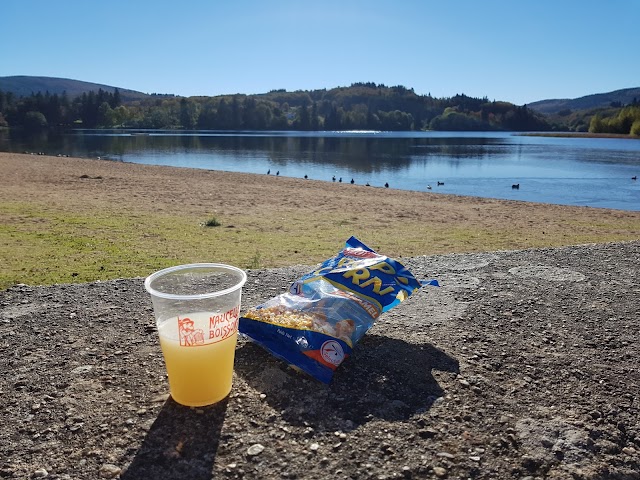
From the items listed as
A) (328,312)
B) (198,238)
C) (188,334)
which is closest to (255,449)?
(188,334)

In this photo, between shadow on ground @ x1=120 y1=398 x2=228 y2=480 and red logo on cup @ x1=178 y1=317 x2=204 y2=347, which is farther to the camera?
red logo on cup @ x1=178 y1=317 x2=204 y2=347

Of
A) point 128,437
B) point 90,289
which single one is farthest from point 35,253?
point 128,437

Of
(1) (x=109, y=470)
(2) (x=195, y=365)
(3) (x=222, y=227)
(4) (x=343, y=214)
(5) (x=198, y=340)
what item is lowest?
(4) (x=343, y=214)

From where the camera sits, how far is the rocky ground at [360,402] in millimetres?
1808

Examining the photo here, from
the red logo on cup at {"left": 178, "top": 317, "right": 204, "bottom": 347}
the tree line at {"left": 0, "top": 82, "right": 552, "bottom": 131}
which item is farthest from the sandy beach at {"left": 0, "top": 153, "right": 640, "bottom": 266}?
the tree line at {"left": 0, "top": 82, "right": 552, "bottom": 131}

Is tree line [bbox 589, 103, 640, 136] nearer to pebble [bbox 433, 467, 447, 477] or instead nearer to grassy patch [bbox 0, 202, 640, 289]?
grassy patch [bbox 0, 202, 640, 289]

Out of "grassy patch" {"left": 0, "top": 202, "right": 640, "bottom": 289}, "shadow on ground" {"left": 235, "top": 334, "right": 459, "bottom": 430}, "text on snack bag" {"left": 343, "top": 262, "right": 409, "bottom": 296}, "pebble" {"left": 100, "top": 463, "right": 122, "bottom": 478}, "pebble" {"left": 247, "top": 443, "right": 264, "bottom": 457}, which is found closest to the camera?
"pebble" {"left": 100, "top": 463, "right": 122, "bottom": 478}

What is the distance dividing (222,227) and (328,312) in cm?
847

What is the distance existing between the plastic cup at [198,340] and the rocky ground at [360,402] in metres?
0.08

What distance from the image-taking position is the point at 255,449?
6.07ft

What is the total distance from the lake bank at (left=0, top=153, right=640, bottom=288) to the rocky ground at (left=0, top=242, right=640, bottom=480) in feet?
10.9

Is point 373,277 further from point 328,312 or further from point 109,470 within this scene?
point 109,470

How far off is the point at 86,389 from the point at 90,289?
160cm

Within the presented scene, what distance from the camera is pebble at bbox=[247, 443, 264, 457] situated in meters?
1.83
